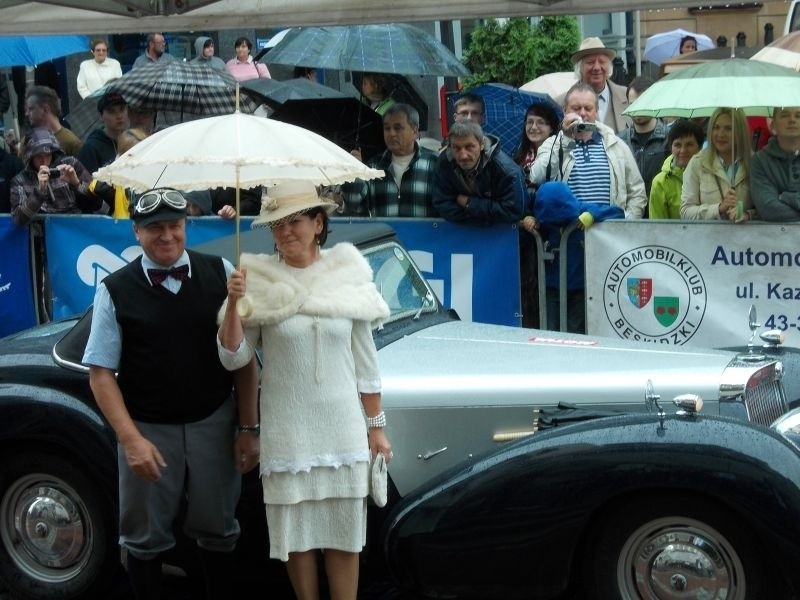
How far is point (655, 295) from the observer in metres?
8.02

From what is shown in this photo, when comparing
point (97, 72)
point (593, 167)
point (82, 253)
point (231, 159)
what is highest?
point (97, 72)

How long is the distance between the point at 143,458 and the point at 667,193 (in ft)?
16.2

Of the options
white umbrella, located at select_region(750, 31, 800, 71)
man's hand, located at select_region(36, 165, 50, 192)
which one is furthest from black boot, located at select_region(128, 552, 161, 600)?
white umbrella, located at select_region(750, 31, 800, 71)

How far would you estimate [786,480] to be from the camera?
4445 millimetres

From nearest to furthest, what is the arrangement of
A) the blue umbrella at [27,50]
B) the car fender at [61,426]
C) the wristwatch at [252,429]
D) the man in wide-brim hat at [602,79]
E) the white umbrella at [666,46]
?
the wristwatch at [252,429] < the car fender at [61,426] < the man in wide-brim hat at [602,79] < the blue umbrella at [27,50] < the white umbrella at [666,46]

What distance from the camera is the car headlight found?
5227 mm

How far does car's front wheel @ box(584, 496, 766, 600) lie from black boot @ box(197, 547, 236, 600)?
1.47 meters

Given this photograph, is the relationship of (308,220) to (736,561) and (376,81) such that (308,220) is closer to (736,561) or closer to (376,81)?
(736,561)

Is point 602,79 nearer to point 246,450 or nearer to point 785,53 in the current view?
point 785,53

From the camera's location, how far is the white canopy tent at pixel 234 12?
22.3 feet

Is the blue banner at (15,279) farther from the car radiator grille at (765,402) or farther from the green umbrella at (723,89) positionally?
the car radiator grille at (765,402)

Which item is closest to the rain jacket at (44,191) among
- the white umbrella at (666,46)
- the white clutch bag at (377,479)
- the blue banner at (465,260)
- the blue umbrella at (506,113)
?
the blue banner at (465,260)

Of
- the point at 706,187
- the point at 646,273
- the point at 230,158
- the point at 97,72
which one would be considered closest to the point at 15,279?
the point at 646,273

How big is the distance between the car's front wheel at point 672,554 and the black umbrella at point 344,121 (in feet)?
19.5
